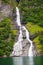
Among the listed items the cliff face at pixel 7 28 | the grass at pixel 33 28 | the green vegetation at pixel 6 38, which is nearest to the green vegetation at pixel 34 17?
the grass at pixel 33 28

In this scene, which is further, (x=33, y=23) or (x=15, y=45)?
(x=33, y=23)

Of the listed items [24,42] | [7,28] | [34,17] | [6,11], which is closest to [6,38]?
[7,28]

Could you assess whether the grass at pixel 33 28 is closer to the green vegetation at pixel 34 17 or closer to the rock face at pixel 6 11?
the green vegetation at pixel 34 17

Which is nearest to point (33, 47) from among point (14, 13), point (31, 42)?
point (31, 42)

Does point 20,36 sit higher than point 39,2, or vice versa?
point 39,2

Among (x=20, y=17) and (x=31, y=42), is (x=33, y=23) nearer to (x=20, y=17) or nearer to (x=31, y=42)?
(x=20, y=17)

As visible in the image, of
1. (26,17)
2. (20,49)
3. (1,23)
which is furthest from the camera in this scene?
(26,17)
